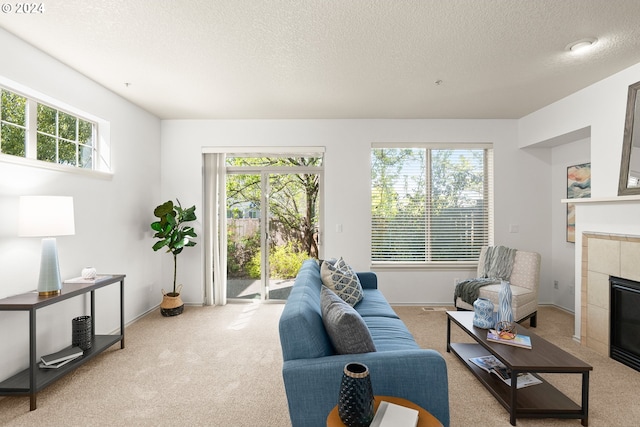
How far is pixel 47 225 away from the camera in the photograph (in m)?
2.35

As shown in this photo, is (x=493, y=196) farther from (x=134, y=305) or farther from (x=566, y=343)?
(x=134, y=305)

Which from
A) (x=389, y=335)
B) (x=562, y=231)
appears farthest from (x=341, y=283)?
(x=562, y=231)

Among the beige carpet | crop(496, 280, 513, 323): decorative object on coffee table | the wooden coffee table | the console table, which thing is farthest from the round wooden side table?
the console table

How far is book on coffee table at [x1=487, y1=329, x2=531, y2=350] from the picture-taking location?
7.39 feet

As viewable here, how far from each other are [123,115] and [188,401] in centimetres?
320

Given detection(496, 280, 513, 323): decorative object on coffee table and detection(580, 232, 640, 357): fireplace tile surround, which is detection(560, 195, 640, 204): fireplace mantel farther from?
detection(496, 280, 513, 323): decorative object on coffee table

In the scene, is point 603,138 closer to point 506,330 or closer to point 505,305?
point 505,305

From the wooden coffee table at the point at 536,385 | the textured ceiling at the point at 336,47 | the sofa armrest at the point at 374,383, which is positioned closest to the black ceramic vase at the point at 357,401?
the sofa armrest at the point at 374,383

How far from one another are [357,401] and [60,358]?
101 inches

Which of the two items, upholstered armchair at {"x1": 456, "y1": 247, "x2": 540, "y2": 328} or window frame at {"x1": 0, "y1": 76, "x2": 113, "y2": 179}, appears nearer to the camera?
window frame at {"x1": 0, "y1": 76, "x2": 113, "y2": 179}

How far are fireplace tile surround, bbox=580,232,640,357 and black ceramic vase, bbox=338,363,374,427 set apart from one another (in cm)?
295

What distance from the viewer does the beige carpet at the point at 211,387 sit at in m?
2.07

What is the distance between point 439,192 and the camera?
467cm

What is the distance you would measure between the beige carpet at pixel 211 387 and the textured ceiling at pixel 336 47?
103 inches
